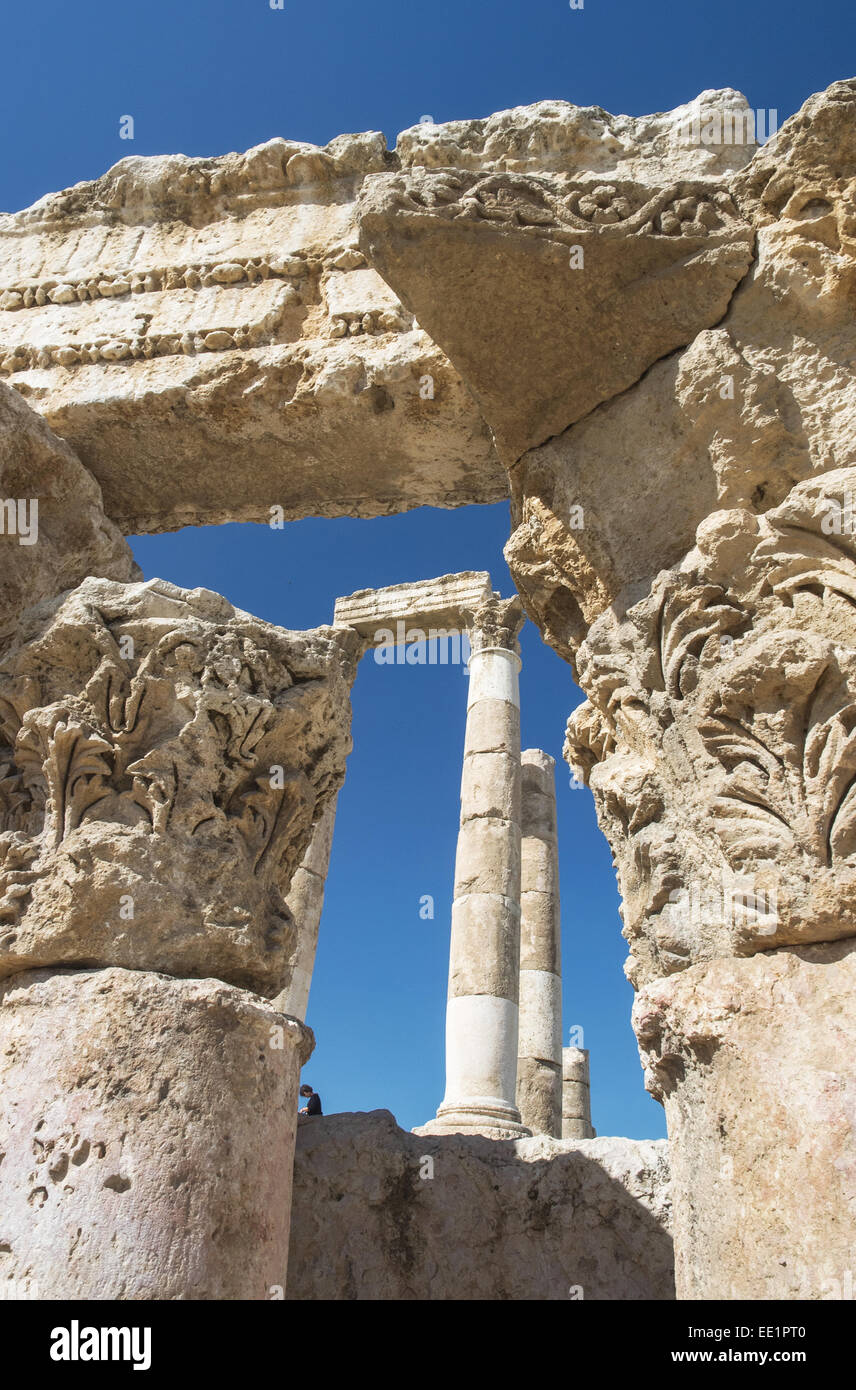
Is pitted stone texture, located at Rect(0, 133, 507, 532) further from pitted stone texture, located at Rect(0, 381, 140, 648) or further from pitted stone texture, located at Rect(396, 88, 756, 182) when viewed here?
pitted stone texture, located at Rect(396, 88, 756, 182)

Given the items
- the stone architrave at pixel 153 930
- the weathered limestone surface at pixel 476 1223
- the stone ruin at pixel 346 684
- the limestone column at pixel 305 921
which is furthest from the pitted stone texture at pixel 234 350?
the limestone column at pixel 305 921

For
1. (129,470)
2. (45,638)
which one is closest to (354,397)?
(129,470)

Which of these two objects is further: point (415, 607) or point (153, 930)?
point (415, 607)

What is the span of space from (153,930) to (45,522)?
1792 millimetres

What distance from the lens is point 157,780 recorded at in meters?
2.75

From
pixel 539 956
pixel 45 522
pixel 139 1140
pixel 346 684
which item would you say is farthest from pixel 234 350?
pixel 539 956

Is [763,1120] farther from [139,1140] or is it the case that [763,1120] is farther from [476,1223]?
[476,1223]

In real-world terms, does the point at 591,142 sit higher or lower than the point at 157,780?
higher

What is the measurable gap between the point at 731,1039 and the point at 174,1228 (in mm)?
1305

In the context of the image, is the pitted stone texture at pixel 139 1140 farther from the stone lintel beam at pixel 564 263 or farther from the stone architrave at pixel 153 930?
the stone lintel beam at pixel 564 263

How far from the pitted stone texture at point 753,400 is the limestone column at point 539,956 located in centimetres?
1060

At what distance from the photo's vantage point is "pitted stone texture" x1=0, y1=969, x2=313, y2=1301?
2160mm

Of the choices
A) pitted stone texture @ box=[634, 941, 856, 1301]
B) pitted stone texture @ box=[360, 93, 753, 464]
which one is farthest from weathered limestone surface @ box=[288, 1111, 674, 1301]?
pitted stone texture @ box=[360, 93, 753, 464]
